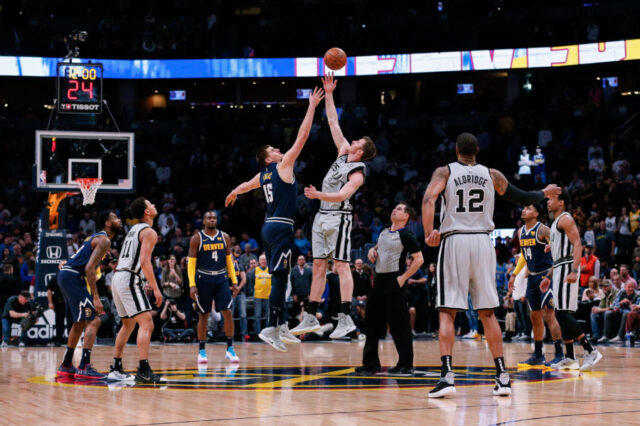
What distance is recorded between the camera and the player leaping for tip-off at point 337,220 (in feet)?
32.4

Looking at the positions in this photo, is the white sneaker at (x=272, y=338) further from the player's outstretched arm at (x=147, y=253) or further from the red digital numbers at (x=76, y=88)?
the red digital numbers at (x=76, y=88)

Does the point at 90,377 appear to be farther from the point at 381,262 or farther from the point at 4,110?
the point at 4,110

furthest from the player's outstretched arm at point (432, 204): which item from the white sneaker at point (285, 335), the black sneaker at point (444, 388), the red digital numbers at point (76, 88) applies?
the red digital numbers at point (76, 88)

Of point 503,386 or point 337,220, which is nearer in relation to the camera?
point 503,386

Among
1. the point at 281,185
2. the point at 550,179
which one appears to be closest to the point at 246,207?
the point at 550,179

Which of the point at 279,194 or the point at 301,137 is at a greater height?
the point at 301,137

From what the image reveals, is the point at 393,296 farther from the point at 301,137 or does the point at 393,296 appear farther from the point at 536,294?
the point at 536,294

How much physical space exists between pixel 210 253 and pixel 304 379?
3.46 meters

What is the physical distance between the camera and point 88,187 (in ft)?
56.5

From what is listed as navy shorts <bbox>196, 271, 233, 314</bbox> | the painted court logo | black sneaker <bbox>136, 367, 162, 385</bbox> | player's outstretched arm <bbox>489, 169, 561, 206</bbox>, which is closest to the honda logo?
navy shorts <bbox>196, 271, 233, 314</bbox>

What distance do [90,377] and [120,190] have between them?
8091 millimetres

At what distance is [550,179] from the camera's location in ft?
80.9

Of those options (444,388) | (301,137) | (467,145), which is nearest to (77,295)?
(301,137)

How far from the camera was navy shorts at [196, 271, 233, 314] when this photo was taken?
12.8m
